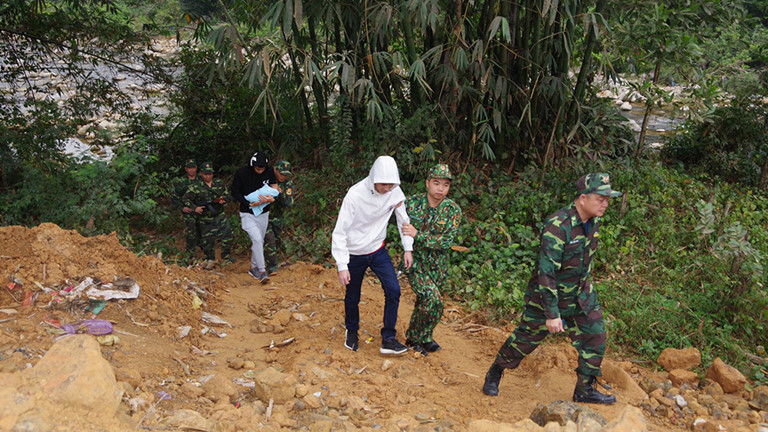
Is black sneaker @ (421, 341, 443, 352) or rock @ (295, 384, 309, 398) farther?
black sneaker @ (421, 341, 443, 352)

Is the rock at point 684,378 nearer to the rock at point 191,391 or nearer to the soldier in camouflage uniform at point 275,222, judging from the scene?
the rock at point 191,391

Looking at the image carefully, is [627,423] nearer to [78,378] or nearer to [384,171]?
[384,171]

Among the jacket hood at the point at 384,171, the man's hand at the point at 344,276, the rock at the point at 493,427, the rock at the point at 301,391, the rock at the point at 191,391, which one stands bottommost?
the rock at the point at 301,391

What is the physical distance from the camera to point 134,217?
349 inches

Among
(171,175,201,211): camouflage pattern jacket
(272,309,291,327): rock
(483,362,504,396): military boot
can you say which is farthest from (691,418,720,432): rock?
(171,175,201,211): camouflage pattern jacket

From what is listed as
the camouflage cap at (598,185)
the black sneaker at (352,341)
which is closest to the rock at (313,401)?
the black sneaker at (352,341)

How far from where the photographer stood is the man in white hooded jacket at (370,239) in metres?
3.91

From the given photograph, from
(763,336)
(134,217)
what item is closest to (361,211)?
(763,336)

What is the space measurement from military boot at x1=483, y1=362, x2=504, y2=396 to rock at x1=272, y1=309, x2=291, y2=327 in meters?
1.90

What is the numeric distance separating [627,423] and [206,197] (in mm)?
4962

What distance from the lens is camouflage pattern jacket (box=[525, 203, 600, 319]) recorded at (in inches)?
134

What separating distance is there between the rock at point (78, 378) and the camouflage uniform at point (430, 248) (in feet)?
7.25

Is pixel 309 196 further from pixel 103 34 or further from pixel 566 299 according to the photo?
pixel 566 299

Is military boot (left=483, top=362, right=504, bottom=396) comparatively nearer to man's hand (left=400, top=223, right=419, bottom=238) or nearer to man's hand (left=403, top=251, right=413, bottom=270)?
man's hand (left=403, top=251, right=413, bottom=270)
